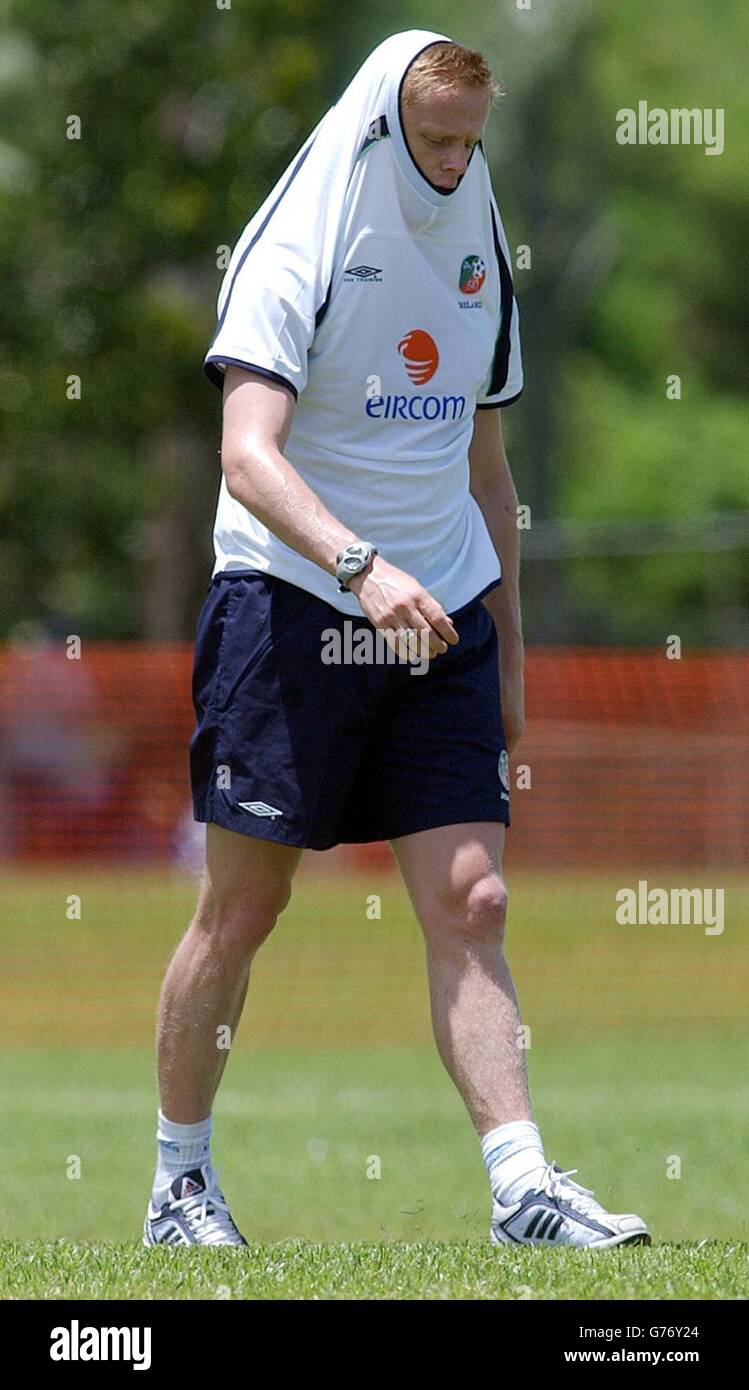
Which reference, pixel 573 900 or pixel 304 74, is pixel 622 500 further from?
pixel 573 900

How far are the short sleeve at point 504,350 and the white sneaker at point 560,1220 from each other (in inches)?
65.2

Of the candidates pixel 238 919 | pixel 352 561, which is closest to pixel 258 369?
pixel 352 561

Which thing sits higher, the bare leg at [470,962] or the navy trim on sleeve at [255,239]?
the navy trim on sleeve at [255,239]

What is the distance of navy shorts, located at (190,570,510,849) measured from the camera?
170 inches

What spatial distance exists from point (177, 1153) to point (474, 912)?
0.84m

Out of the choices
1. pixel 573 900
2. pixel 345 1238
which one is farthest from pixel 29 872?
pixel 345 1238

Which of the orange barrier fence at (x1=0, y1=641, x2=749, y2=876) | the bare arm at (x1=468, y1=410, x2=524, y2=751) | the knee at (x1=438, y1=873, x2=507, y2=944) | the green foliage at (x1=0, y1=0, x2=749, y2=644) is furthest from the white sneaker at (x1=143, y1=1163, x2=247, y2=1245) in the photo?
the green foliage at (x1=0, y1=0, x2=749, y2=644)

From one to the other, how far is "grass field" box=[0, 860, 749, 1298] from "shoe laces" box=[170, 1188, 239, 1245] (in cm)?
15

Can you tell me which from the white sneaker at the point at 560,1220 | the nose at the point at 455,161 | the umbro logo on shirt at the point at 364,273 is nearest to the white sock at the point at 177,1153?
the white sneaker at the point at 560,1220

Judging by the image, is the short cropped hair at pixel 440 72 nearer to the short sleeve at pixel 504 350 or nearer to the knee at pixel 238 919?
the short sleeve at pixel 504 350

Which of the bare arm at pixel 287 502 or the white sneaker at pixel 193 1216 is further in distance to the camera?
the white sneaker at pixel 193 1216

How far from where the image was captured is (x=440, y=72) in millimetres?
4297

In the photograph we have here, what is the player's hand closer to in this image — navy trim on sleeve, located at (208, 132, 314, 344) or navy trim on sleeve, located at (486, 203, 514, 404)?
navy trim on sleeve, located at (208, 132, 314, 344)

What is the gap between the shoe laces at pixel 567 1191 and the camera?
4117 millimetres
